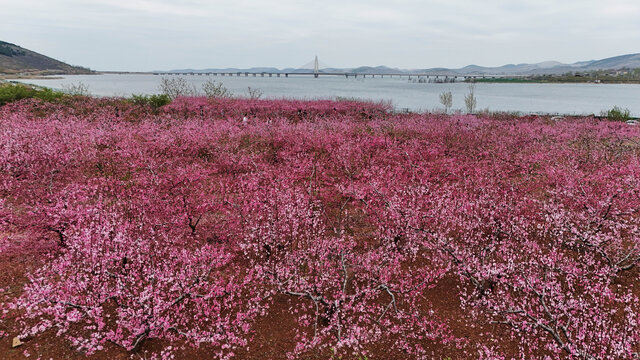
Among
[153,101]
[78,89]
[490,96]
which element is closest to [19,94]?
[153,101]

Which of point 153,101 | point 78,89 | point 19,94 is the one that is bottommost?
point 153,101

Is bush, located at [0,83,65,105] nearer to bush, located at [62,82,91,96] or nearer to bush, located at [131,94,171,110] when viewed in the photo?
bush, located at [62,82,91,96]

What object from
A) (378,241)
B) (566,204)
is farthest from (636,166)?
(378,241)

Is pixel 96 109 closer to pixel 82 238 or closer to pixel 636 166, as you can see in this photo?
pixel 82 238

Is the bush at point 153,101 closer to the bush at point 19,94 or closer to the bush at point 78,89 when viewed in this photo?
the bush at point 19,94

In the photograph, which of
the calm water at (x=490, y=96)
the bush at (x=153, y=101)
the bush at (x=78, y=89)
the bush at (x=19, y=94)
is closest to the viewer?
the bush at (x=19, y=94)

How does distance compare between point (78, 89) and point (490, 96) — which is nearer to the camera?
point (78, 89)

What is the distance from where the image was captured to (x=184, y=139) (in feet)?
55.3

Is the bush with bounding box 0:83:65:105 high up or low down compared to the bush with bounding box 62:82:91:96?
down

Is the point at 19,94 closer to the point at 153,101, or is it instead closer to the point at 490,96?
the point at 153,101

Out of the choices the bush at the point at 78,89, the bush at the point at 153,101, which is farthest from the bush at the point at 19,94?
the bush at the point at 153,101

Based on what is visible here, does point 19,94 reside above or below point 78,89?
below

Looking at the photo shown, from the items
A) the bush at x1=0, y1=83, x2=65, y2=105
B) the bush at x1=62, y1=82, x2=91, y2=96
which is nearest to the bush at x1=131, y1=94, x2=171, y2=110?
the bush at x1=0, y1=83, x2=65, y2=105

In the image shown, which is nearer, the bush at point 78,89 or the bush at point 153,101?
the bush at point 153,101
